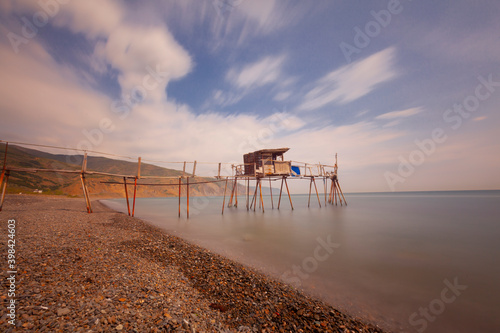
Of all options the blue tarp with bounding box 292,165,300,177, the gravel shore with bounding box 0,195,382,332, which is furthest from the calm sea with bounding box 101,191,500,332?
the blue tarp with bounding box 292,165,300,177

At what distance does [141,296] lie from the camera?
4.00 m

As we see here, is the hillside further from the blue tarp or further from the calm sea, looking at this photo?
the blue tarp

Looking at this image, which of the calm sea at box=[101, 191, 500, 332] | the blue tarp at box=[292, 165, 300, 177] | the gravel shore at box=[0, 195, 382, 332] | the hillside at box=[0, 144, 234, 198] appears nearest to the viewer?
the gravel shore at box=[0, 195, 382, 332]

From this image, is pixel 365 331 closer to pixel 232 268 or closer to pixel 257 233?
pixel 232 268

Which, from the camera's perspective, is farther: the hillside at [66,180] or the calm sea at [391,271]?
the hillside at [66,180]

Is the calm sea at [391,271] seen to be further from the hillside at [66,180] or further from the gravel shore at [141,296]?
the hillside at [66,180]

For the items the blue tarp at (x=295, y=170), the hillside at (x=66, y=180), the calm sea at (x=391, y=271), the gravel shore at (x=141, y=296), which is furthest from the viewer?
the hillside at (x=66, y=180)

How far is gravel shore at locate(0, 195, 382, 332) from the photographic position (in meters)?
3.11

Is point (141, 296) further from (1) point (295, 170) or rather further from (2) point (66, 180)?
(2) point (66, 180)

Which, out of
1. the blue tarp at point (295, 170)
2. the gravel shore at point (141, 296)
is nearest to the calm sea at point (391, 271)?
the gravel shore at point (141, 296)

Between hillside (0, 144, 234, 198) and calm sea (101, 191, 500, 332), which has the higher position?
hillside (0, 144, 234, 198)

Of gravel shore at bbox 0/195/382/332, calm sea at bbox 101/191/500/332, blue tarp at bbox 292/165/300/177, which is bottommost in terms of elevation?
calm sea at bbox 101/191/500/332

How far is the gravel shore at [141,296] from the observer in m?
3.11

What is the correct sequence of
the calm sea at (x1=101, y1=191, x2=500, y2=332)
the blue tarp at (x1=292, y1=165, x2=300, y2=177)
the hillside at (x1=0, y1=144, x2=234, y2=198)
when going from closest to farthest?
the calm sea at (x1=101, y1=191, x2=500, y2=332)
the blue tarp at (x1=292, y1=165, x2=300, y2=177)
the hillside at (x1=0, y1=144, x2=234, y2=198)
